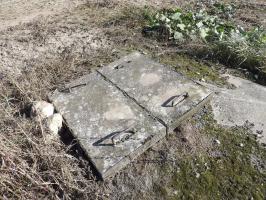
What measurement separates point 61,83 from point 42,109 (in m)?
0.71

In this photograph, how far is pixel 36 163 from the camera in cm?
246

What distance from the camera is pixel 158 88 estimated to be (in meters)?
3.17

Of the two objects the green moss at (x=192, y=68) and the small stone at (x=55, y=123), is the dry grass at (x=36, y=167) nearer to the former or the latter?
the small stone at (x=55, y=123)

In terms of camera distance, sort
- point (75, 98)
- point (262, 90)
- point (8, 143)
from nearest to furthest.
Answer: point (8, 143), point (75, 98), point (262, 90)

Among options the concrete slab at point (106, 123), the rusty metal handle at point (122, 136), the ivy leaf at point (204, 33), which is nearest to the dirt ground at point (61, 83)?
the concrete slab at point (106, 123)

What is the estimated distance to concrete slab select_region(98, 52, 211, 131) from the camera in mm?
2906

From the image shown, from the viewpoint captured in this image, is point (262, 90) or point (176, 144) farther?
point (262, 90)

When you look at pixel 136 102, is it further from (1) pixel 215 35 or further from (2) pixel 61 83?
(1) pixel 215 35

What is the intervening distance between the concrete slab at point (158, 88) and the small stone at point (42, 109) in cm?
76

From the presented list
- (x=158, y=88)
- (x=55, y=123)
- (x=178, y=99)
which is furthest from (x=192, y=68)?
(x=55, y=123)

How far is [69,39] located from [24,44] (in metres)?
0.65

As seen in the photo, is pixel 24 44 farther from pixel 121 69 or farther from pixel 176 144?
pixel 176 144

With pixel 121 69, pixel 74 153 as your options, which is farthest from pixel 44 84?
pixel 74 153

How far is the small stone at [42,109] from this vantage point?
2.80 metres
